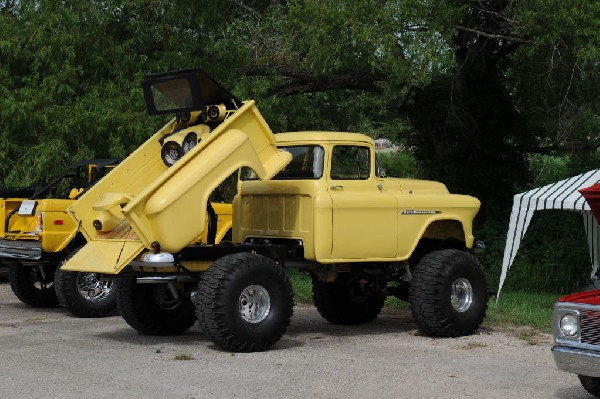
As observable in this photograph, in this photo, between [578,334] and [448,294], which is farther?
[448,294]

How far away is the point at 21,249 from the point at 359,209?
17.5ft

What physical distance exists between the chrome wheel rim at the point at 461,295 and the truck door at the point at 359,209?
32.8 inches

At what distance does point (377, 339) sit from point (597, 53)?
630 cm

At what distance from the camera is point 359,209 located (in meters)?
12.1

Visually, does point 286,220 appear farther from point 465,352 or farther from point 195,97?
point 465,352

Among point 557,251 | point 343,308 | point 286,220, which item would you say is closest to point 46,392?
point 286,220

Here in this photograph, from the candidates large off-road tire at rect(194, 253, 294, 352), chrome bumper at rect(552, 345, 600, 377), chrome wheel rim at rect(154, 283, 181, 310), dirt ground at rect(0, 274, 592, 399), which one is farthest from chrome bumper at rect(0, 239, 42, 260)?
chrome bumper at rect(552, 345, 600, 377)

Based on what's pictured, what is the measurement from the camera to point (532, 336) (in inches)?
489

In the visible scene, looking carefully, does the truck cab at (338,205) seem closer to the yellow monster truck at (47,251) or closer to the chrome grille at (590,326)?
the yellow monster truck at (47,251)

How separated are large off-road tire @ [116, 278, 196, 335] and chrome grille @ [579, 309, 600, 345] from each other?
532 cm

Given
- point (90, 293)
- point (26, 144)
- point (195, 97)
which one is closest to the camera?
point (195, 97)

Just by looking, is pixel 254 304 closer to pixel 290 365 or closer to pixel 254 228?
pixel 290 365

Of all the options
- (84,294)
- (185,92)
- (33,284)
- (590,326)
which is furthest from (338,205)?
(33,284)

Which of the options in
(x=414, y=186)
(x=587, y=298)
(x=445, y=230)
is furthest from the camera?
(x=445, y=230)
